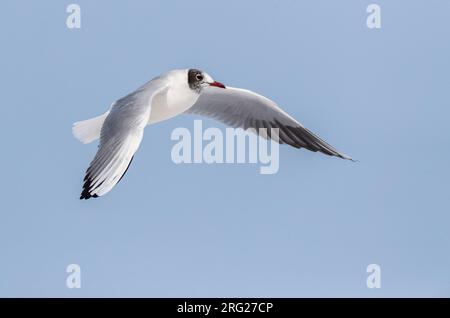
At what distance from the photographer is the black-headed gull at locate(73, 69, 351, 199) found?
2.96 metres

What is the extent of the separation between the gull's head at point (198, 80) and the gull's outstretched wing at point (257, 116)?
1.40ft

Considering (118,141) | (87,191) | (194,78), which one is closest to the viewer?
(87,191)

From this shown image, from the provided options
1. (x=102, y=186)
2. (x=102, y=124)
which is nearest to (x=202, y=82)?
(x=102, y=124)

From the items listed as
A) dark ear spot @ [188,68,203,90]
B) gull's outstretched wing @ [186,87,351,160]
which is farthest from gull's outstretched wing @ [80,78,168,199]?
gull's outstretched wing @ [186,87,351,160]

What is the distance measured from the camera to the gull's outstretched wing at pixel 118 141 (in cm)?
288

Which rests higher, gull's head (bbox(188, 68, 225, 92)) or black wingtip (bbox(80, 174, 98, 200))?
gull's head (bbox(188, 68, 225, 92))

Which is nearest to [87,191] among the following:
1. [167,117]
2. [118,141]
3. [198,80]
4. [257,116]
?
[118,141]

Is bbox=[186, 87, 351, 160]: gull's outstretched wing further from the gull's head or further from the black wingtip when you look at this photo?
the black wingtip

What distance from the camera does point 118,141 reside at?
3055 mm

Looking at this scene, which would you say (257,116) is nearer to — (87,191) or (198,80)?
(198,80)

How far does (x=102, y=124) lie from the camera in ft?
11.4

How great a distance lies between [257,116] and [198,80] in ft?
2.08

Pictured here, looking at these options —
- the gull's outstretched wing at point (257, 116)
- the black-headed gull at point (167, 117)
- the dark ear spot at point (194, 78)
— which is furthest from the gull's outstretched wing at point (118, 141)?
the gull's outstretched wing at point (257, 116)

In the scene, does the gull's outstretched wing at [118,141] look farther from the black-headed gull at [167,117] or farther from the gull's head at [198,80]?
the gull's head at [198,80]
